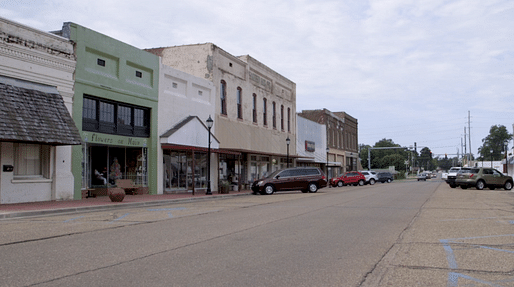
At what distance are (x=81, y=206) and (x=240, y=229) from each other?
28.5ft

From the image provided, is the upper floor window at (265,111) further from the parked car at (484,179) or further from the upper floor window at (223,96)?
the parked car at (484,179)

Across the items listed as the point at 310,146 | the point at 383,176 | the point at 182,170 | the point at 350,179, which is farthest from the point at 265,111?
the point at 383,176

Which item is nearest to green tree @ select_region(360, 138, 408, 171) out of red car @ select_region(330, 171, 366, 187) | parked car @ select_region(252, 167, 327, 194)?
red car @ select_region(330, 171, 366, 187)

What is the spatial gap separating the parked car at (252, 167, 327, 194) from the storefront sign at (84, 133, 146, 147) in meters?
7.97

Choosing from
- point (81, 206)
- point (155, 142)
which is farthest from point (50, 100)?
point (155, 142)

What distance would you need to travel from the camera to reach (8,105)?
55.5 ft

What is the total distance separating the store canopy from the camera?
1659 cm

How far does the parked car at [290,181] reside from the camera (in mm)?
28828

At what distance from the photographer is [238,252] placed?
777 centimetres

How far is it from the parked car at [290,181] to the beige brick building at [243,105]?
3529mm

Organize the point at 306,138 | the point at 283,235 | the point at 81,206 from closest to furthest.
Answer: the point at 283,235 < the point at 81,206 < the point at 306,138

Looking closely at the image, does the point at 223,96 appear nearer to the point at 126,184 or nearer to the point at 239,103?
the point at 239,103

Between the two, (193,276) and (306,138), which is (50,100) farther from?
(306,138)

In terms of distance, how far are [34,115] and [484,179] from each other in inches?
1128
